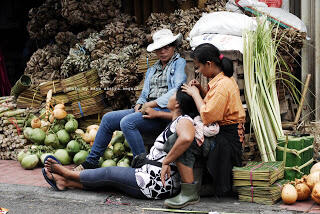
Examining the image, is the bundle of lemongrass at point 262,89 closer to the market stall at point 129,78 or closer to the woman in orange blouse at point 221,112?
the market stall at point 129,78

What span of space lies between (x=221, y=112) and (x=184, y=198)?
84 centimetres

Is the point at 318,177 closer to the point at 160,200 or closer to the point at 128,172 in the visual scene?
the point at 160,200

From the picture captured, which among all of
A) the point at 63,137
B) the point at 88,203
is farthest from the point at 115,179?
the point at 63,137

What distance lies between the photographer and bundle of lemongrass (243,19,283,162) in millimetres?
4215

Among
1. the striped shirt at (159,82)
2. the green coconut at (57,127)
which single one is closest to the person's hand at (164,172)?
the striped shirt at (159,82)

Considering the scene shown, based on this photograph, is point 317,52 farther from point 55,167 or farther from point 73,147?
point 55,167

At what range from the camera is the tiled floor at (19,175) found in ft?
15.7

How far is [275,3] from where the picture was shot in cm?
560

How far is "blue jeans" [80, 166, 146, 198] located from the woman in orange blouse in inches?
29.1

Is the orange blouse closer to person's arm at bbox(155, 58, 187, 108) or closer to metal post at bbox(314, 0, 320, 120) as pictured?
person's arm at bbox(155, 58, 187, 108)

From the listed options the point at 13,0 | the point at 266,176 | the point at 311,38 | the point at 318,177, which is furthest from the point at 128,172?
the point at 13,0

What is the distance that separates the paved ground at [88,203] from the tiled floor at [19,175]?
11cm

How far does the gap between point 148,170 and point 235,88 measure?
1118mm

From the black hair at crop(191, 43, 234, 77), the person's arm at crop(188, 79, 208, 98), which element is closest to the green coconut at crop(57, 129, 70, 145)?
the person's arm at crop(188, 79, 208, 98)
